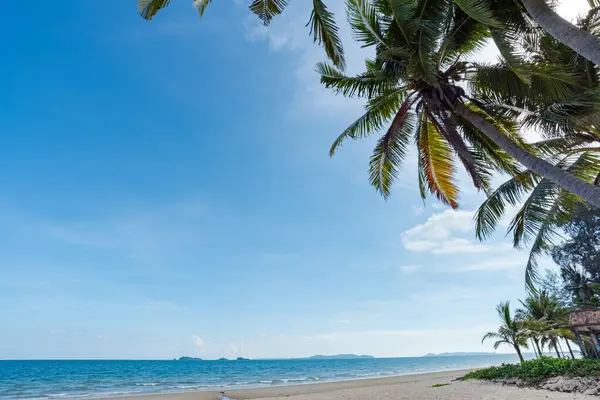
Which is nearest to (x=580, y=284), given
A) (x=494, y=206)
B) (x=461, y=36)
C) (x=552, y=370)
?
(x=552, y=370)

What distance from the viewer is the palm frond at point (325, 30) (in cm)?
538

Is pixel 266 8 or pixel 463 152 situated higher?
pixel 266 8

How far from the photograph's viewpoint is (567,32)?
11.3 feet

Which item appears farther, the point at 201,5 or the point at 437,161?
the point at 437,161

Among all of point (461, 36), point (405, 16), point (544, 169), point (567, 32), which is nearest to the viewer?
point (567, 32)

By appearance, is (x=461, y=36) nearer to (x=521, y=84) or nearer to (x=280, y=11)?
(x=521, y=84)

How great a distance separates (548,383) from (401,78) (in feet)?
38.2

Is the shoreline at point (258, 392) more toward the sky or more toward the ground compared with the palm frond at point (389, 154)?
more toward the ground

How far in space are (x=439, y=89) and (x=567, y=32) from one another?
2.20 metres

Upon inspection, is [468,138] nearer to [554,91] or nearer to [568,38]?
[554,91]

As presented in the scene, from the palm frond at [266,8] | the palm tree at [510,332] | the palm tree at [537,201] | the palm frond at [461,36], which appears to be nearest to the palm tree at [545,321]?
the palm tree at [510,332]

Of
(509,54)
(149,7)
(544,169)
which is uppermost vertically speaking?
(149,7)

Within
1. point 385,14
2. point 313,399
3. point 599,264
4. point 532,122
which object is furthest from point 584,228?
point 385,14

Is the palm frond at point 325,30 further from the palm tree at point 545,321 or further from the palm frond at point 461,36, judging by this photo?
the palm tree at point 545,321
